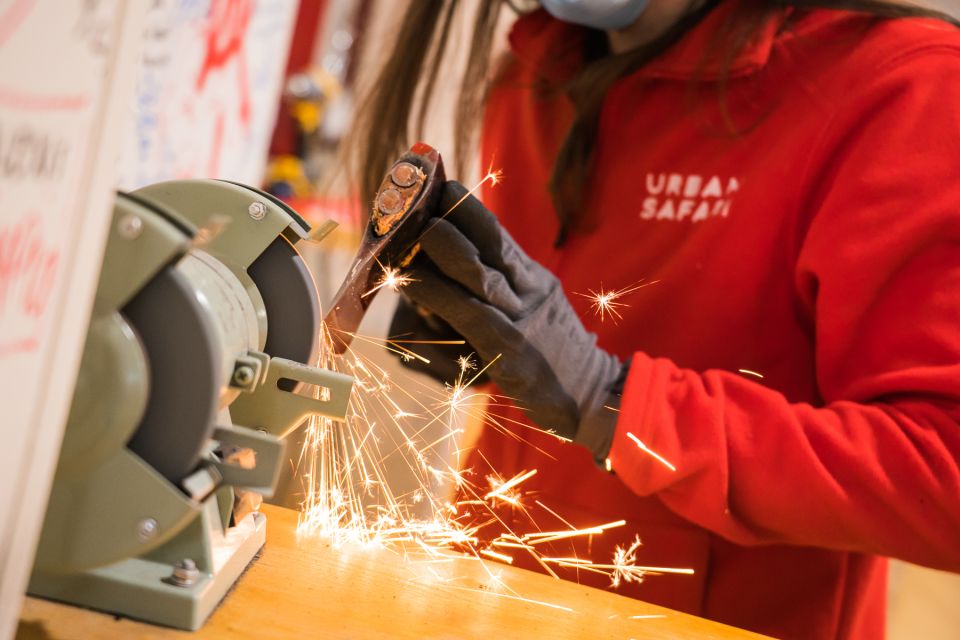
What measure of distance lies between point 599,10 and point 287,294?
0.55 metres

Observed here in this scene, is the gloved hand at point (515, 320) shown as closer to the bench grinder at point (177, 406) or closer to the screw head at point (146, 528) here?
the bench grinder at point (177, 406)

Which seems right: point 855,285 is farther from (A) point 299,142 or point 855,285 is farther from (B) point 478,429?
(A) point 299,142

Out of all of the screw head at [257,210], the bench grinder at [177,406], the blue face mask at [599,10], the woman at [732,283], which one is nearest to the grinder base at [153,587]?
the bench grinder at [177,406]

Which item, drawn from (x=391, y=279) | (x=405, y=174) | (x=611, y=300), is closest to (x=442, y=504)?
(x=611, y=300)

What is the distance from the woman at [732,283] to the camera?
0.86 meters

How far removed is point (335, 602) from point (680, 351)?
56cm

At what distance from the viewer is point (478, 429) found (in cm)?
130

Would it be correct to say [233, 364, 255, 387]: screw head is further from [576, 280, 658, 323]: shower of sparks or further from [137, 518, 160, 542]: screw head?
[576, 280, 658, 323]: shower of sparks

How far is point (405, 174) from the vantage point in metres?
0.82

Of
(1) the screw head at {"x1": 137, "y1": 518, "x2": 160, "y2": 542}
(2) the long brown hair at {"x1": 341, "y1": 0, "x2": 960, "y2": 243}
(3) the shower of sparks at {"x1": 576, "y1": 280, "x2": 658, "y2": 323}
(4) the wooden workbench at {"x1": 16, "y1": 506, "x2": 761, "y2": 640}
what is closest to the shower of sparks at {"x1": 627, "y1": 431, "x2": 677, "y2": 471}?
(4) the wooden workbench at {"x1": 16, "y1": 506, "x2": 761, "y2": 640}

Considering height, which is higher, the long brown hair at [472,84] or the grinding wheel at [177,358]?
the long brown hair at [472,84]

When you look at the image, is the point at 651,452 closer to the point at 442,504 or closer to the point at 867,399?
the point at 867,399

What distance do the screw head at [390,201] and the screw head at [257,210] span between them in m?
0.12

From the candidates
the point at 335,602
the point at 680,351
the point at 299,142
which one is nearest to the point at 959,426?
the point at 680,351
